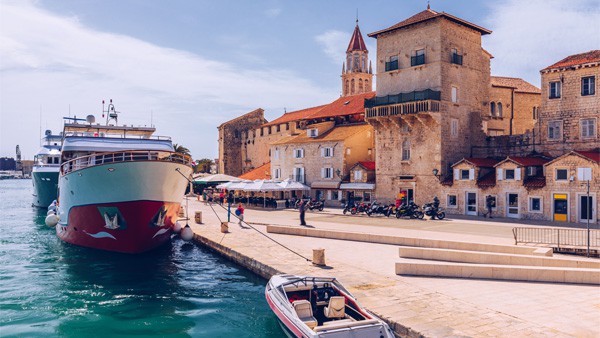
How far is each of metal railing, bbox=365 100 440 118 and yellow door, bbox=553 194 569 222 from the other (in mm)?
11066

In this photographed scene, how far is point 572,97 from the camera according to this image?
31.8m

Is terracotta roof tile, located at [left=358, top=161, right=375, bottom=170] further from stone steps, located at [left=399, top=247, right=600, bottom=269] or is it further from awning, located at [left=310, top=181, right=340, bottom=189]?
stone steps, located at [left=399, top=247, right=600, bottom=269]

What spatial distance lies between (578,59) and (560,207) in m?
11.0

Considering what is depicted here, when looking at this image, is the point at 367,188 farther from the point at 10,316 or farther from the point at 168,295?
the point at 10,316

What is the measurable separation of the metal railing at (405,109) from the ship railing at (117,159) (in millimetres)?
19924

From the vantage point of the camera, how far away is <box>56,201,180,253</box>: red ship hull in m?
21.6

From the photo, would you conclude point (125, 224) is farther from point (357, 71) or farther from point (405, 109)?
point (357, 71)

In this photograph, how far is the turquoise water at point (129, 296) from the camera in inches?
520

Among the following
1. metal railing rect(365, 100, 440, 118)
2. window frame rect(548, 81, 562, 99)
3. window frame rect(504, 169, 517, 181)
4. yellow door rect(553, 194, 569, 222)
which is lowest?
yellow door rect(553, 194, 569, 222)

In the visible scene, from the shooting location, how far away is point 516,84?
4612cm

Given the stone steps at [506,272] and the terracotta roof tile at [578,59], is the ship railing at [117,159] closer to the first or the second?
the stone steps at [506,272]

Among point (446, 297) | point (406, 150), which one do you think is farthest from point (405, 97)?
point (446, 297)

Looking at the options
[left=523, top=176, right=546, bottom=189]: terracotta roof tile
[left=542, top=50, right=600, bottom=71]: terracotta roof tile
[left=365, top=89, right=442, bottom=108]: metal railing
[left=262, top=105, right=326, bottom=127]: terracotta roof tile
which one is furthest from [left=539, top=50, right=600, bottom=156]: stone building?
[left=262, top=105, right=326, bottom=127]: terracotta roof tile

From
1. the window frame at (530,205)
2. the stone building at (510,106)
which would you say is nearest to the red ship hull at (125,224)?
the window frame at (530,205)
